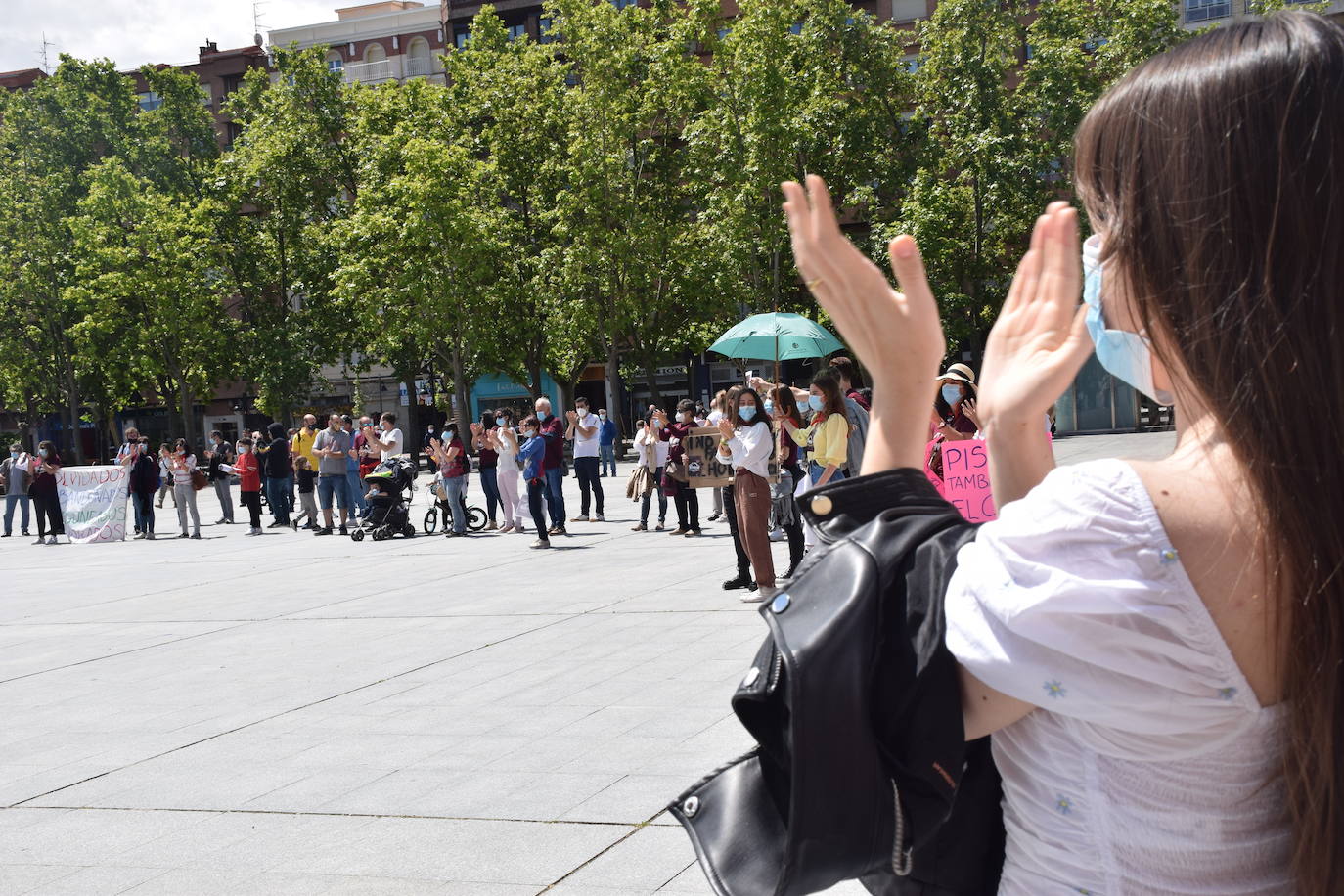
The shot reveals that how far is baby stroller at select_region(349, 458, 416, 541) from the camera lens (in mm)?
18312

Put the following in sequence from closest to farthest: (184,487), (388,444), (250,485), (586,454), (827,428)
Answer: (827,428) → (586,454) → (388,444) → (184,487) → (250,485)

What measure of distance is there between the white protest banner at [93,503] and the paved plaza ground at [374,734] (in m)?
9.42

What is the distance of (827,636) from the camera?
1.20 metres

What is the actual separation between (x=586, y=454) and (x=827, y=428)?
9.44 metres

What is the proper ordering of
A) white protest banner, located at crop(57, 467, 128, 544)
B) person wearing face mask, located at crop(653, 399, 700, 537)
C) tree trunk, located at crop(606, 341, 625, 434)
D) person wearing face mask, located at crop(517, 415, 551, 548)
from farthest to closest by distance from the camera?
tree trunk, located at crop(606, 341, 625, 434), white protest banner, located at crop(57, 467, 128, 544), person wearing face mask, located at crop(653, 399, 700, 537), person wearing face mask, located at crop(517, 415, 551, 548)

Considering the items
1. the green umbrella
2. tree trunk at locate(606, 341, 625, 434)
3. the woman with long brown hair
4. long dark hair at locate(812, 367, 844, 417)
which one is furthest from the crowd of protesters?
tree trunk at locate(606, 341, 625, 434)

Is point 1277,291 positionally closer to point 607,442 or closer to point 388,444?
point 388,444

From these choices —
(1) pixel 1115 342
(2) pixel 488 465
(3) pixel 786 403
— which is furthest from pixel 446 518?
(1) pixel 1115 342

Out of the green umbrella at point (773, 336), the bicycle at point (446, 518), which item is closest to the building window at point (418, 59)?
the bicycle at point (446, 518)

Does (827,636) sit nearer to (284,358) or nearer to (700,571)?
(700,571)

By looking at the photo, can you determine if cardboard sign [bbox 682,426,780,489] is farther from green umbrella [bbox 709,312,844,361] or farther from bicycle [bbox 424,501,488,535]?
bicycle [bbox 424,501,488,535]

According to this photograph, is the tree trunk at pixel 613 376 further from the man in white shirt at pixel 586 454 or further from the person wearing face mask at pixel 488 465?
the person wearing face mask at pixel 488 465

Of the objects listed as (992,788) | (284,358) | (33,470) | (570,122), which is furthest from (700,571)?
(284,358)

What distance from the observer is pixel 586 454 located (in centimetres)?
1855
